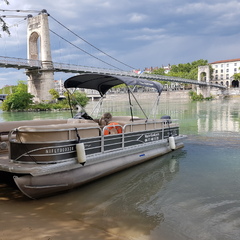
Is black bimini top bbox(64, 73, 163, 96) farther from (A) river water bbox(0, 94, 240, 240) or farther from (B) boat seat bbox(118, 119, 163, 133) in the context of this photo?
(A) river water bbox(0, 94, 240, 240)

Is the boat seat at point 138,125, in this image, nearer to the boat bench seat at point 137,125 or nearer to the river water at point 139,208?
the boat bench seat at point 137,125

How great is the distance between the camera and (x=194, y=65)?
378 feet

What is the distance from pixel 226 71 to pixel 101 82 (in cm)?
11746

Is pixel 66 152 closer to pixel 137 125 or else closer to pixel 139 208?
pixel 139 208

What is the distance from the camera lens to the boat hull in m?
4.55

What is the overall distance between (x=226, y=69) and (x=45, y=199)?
399ft

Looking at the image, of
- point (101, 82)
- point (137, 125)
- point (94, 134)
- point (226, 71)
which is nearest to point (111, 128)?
point (94, 134)

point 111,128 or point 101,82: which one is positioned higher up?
point 101,82

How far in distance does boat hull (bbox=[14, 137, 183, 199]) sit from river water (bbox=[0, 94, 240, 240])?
16 cm

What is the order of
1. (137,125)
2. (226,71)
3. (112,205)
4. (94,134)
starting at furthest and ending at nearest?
(226,71) → (137,125) → (94,134) → (112,205)

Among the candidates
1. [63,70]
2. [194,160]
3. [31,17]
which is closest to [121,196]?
[194,160]

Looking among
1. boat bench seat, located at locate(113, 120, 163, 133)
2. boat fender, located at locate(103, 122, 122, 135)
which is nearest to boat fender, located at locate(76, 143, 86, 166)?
boat fender, located at locate(103, 122, 122, 135)

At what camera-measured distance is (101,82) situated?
8.48m

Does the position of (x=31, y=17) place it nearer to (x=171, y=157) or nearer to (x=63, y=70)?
(x=63, y=70)
